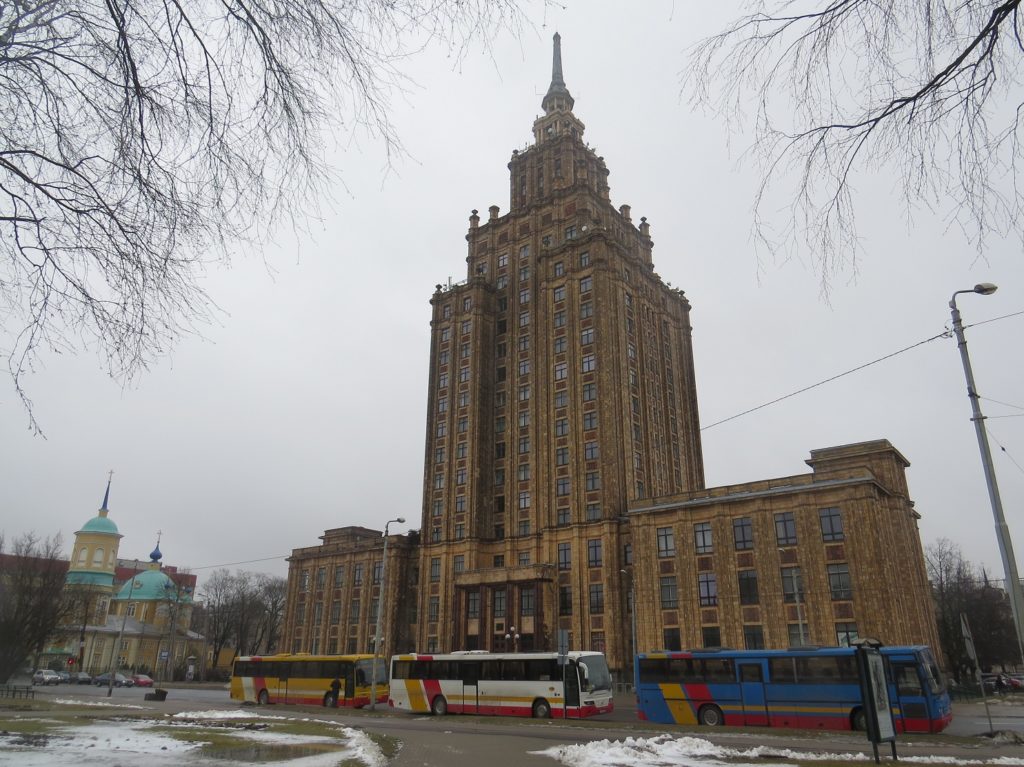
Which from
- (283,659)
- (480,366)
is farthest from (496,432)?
(283,659)

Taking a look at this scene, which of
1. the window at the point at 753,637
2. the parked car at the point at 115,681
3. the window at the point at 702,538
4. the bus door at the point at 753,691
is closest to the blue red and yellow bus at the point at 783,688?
the bus door at the point at 753,691

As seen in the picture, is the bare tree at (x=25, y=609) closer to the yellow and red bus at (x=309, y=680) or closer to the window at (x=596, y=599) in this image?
the yellow and red bus at (x=309, y=680)

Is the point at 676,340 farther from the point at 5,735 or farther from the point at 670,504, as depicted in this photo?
the point at 5,735

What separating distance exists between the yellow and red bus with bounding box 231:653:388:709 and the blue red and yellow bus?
17.2 metres

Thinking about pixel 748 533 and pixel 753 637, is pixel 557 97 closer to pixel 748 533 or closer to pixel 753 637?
pixel 748 533

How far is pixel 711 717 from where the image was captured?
2614cm

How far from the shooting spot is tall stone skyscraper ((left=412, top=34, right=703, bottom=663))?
60.4 m

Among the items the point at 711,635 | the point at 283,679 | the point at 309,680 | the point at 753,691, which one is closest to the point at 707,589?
the point at 711,635

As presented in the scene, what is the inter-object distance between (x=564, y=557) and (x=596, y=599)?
5180 mm

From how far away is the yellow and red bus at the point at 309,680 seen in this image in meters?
37.4

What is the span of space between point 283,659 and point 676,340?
5804cm

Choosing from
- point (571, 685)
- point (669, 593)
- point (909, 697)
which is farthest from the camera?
point (669, 593)

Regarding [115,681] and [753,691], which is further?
[115,681]

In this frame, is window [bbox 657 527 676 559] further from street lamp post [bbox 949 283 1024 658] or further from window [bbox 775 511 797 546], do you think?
street lamp post [bbox 949 283 1024 658]
